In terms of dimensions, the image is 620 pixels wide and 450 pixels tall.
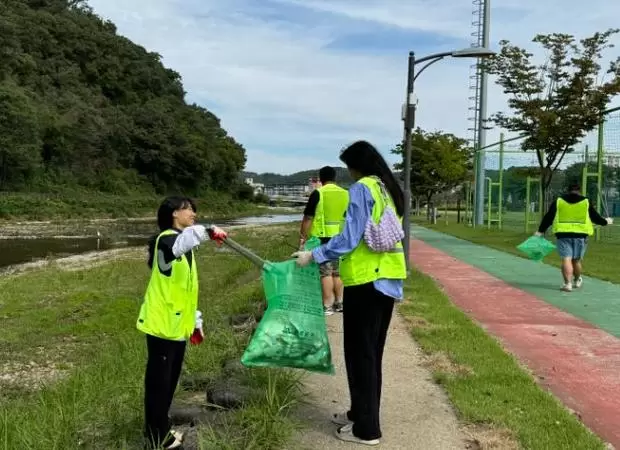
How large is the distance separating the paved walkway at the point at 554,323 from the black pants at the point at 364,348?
5.42 feet

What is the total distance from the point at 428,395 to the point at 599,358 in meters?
2.30

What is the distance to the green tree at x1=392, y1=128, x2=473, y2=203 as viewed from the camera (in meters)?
39.5

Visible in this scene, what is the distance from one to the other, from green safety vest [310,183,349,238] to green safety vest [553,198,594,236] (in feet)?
15.3

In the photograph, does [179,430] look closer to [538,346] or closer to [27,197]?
[538,346]

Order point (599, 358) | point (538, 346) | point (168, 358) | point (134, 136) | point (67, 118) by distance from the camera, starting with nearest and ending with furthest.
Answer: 1. point (168, 358)
2. point (599, 358)
3. point (538, 346)
4. point (67, 118)
5. point (134, 136)

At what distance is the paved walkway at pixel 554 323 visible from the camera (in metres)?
5.47

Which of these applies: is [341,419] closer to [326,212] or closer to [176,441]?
[176,441]

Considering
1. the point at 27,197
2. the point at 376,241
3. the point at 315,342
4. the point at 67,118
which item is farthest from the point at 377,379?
the point at 67,118

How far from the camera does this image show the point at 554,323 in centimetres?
827

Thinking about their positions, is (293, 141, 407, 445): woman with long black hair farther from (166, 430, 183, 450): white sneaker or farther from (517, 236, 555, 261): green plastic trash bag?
(517, 236, 555, 261): green plastic trash bag

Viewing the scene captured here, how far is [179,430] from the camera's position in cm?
427

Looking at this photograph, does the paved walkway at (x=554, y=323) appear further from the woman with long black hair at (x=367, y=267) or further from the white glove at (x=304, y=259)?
the white glove at (x=304, y=259)

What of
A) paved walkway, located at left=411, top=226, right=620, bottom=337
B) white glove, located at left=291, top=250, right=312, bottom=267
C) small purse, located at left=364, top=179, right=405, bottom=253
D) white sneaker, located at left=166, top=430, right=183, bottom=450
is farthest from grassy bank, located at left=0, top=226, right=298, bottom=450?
paved walkway, located at left=411, top=226, right=620, bottom=337

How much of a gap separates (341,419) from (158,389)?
126cm
